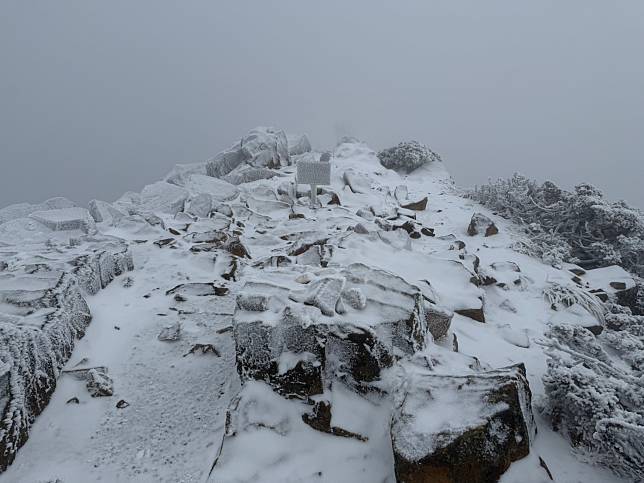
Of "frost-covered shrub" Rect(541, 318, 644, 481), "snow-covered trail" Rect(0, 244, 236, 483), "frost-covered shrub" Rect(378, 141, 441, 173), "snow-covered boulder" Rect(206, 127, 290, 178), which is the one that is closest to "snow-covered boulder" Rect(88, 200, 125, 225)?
"snow-covered trail" Rect(0, 244, 236, 483)

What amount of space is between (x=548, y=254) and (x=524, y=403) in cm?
617

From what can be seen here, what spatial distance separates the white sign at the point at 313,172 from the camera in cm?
961

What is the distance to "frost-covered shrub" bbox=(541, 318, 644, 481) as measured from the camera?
2.76 meters

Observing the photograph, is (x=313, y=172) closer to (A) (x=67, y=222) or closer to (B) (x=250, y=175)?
(B) (x=250, y=175)

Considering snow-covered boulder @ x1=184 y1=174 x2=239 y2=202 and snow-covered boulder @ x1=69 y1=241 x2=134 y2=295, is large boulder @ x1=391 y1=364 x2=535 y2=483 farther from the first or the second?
snow-covered boulder @ x1=184 y1=174 x2=239 y2=202

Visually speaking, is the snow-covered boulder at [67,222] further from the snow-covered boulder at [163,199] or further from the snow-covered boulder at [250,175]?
the snow-covered boulder at [250,175]

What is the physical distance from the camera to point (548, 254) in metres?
7.99

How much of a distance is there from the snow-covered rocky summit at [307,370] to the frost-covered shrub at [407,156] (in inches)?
466

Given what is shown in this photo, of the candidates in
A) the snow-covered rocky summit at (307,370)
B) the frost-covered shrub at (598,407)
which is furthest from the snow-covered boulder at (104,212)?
the frost-covered shrub at (598,407)

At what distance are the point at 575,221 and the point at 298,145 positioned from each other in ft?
44.8

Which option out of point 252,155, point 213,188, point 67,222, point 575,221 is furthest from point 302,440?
point 252,155

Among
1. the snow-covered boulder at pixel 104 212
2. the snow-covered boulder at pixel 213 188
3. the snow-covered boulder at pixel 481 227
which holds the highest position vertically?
the snow-covered boulder at pixel 481 227

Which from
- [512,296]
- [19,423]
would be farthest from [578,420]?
[19,423]

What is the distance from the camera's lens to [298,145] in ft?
64.7
